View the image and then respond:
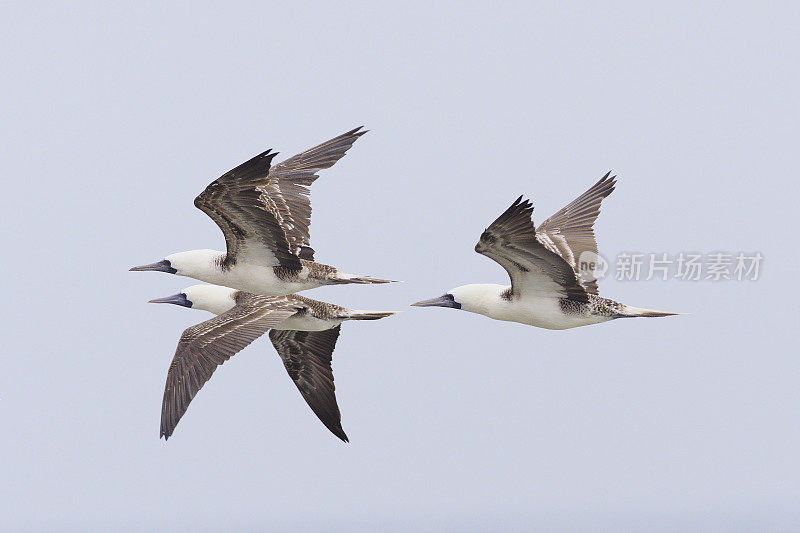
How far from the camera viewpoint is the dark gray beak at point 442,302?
55.6 feet

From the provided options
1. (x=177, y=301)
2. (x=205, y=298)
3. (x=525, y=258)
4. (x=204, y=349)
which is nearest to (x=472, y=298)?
(x=525, y=258)

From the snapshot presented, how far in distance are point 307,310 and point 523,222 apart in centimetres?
387

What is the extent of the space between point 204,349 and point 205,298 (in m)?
2.45

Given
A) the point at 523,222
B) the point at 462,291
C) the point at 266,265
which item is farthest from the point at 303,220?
the point at 523,222

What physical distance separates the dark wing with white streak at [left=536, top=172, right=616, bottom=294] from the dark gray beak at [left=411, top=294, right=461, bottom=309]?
1.48 meters

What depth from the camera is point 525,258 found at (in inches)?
615

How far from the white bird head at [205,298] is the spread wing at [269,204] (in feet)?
5.39

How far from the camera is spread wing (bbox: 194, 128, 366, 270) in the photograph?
15562mm

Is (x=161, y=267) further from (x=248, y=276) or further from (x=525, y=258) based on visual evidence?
(x=525, y=258)

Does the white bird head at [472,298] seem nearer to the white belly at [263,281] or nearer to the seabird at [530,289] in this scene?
the seabird at [530,289]

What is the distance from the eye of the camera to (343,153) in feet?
60.0

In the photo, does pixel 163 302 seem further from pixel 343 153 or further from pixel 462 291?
pixel 462 291

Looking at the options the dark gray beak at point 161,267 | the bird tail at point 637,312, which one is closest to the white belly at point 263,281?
the dark gray beak at point 161,267

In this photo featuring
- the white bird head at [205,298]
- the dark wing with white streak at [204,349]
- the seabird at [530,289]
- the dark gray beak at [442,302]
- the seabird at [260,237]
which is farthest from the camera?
the white bird head at [205,298]
